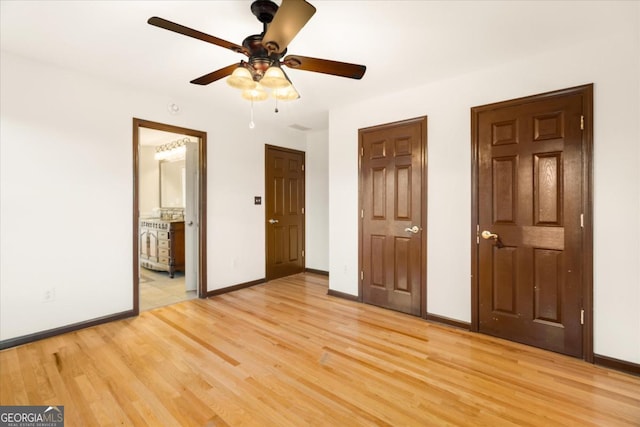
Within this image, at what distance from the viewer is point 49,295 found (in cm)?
284

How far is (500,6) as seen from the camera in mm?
1991

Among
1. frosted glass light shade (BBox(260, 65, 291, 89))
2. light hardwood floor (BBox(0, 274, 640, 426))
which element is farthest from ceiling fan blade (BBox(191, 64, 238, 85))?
light hardwood floor (BBox(0, 274, 640, 426))

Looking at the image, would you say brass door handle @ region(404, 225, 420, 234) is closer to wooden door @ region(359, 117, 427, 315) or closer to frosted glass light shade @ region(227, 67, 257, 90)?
wooden door @ region(359, 117, 427, 315)

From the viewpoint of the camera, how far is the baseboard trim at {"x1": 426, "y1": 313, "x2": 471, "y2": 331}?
306 centimetres

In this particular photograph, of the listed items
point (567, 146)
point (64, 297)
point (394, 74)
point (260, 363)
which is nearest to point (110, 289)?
point (64, 297)

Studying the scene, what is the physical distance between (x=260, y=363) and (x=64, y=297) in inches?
81.9

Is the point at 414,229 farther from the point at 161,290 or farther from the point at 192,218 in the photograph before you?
the point at 161,290

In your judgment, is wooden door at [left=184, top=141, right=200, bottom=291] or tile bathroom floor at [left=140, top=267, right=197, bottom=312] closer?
tile bathroom floor at [left=140, top=267, right=197, bottom=312]

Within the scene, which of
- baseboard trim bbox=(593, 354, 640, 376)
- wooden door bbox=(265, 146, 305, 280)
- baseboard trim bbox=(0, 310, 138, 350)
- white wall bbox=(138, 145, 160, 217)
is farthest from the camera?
white wall bbox=(138, 145, 160, 217)

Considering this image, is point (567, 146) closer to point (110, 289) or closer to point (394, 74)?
point (394, 74)

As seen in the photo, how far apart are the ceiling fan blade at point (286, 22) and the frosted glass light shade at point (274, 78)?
109 mm

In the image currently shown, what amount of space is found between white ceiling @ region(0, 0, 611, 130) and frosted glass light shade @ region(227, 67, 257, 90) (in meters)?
0.41

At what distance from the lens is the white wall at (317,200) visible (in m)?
5.36

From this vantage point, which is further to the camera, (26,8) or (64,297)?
(64,297)
